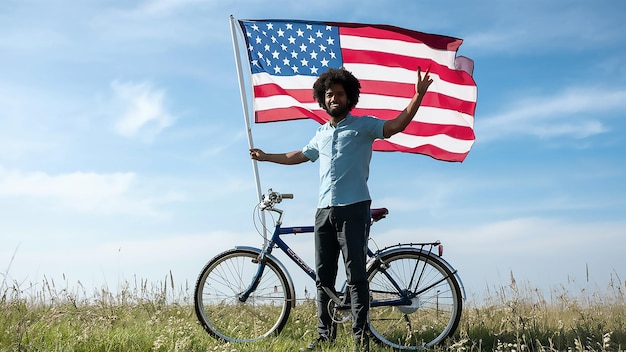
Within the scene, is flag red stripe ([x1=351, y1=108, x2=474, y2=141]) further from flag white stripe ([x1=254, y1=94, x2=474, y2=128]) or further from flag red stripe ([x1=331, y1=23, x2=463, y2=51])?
flag red stripe ([x1=331, y1=23, x2=463, y2=51])

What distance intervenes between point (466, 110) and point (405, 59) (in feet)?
3.56

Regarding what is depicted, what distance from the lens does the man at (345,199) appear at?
6035 millimetres

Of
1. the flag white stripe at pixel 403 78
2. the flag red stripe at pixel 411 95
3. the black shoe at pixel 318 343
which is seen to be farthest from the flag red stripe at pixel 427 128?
the black shoe at pixel 318 343

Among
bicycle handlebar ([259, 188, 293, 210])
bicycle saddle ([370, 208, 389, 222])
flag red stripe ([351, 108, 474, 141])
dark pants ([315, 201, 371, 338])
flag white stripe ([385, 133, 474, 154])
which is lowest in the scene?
dark pants ([315, 201, 371, 338])

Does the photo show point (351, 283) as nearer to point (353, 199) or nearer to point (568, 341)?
point (353, 199)

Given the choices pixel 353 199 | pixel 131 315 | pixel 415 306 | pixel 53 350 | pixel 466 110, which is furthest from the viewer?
pixel 466 110

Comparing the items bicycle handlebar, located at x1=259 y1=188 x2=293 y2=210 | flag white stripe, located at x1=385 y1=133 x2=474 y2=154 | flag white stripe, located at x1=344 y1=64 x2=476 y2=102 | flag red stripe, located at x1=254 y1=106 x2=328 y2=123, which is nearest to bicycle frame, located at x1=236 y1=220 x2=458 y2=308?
bicycle handlebar, located at x1=259 y1=188 x2=293 y2=210

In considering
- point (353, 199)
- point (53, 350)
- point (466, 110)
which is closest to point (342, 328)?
point (353, 199)

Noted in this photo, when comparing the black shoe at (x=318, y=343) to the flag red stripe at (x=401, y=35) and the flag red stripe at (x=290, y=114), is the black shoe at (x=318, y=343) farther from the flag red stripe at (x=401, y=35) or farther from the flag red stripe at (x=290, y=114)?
the flag red stripe at (x=401, y=35)

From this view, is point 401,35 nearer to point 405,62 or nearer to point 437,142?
point 405,62

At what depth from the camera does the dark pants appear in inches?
238

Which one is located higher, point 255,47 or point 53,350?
point 255,47

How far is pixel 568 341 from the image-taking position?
23.5ft

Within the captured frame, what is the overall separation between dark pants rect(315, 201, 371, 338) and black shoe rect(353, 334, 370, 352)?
4 centimetres
